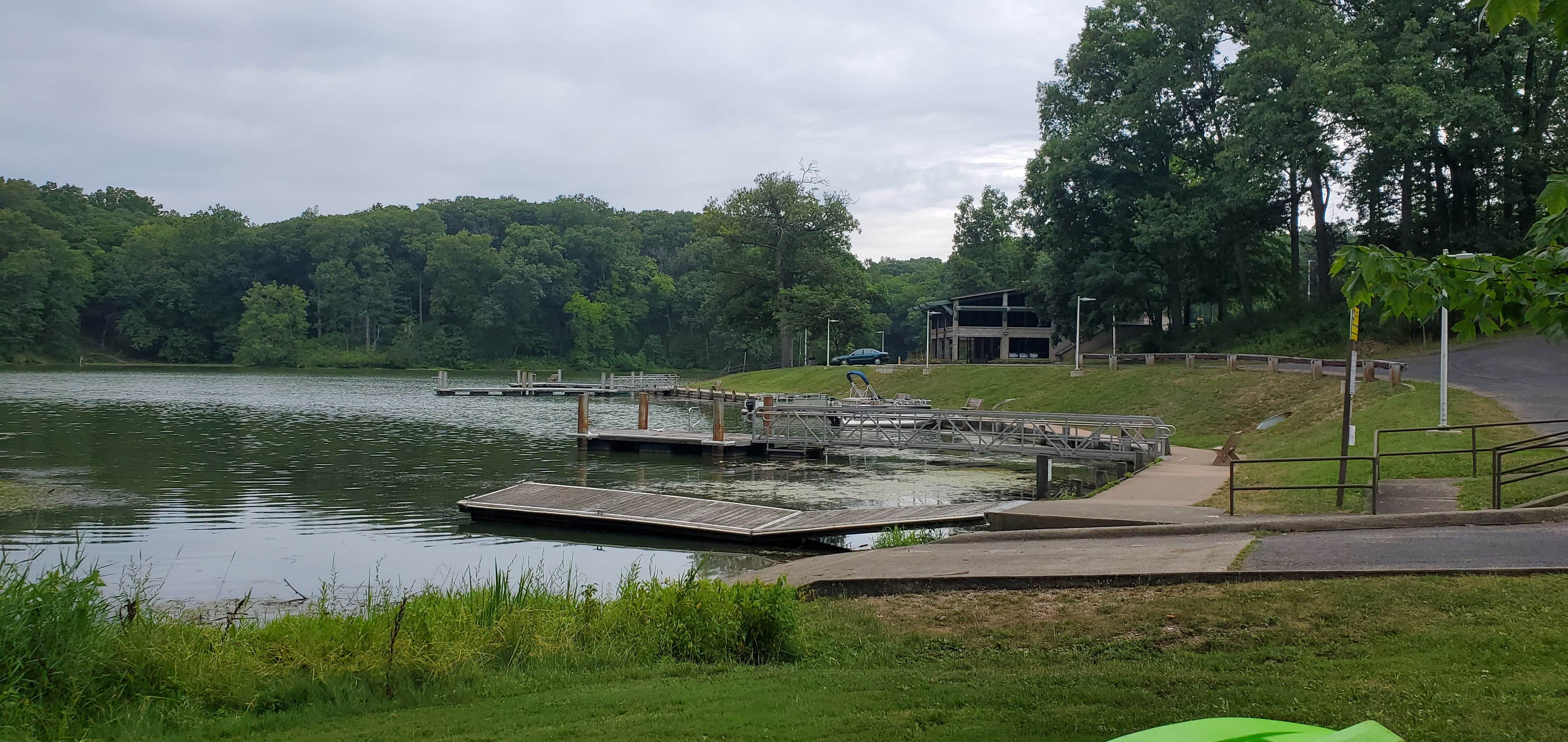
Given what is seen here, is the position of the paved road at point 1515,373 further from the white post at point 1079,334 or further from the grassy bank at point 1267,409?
the white post at point 1079,334

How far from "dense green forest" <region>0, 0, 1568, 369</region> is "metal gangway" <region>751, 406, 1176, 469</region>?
12680 millimetres

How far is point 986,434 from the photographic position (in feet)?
106

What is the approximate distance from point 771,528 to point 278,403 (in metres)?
49.7

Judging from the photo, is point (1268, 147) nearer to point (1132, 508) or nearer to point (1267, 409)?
point (1267, 409)

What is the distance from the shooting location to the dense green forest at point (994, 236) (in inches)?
1794

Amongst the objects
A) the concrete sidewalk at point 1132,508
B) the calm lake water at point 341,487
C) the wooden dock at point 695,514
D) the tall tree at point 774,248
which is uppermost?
the tall tree at point 774,248

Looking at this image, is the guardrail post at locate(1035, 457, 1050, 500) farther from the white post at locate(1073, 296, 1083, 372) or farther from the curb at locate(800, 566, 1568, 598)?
the white post at locate(1073, 296, 1083, 372)

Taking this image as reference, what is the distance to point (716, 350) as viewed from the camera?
141 meters

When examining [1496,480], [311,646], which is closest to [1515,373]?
[1496,480]

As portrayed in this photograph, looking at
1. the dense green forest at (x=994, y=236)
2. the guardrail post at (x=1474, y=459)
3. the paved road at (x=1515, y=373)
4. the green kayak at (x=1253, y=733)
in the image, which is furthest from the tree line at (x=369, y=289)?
the green kayak at (x=1253, y=733)

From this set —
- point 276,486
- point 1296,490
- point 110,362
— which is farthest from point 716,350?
point 1296,490

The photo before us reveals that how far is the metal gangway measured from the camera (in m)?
29.3

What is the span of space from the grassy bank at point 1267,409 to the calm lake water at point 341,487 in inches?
292

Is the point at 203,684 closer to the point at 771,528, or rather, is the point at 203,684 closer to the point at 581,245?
the point at 771,528
